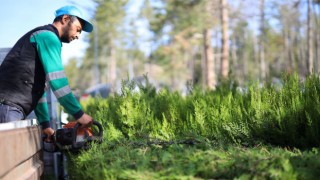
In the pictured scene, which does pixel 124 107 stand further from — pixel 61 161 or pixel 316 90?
pixel 316 90

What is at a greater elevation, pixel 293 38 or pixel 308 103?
pixel 293 38

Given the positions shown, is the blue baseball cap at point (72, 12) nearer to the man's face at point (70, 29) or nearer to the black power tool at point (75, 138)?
the man's face at point (70, 29)

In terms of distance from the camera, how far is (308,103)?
3873 millimetres

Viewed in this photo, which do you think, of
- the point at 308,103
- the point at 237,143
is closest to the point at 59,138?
the point at 237,143

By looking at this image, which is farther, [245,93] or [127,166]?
[245,93]

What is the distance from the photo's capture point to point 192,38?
53688 mm

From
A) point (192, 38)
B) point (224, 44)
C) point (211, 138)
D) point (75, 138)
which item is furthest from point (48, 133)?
point (192, 38)

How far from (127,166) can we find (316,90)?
214cm

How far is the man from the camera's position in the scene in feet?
12.8

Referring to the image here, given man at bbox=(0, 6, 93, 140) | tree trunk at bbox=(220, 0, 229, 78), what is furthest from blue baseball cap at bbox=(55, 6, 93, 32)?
tree trunk at bbox=(220, 0, 229, 78)

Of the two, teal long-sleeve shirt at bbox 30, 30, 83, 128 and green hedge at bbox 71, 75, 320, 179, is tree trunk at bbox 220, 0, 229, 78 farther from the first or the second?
teal long-sleeve shirt at bbox 30, 30, 83, 128

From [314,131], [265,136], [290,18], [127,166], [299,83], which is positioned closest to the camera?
[127,166]

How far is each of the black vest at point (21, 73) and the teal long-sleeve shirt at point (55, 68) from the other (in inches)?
4.0

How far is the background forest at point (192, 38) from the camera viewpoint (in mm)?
31038
